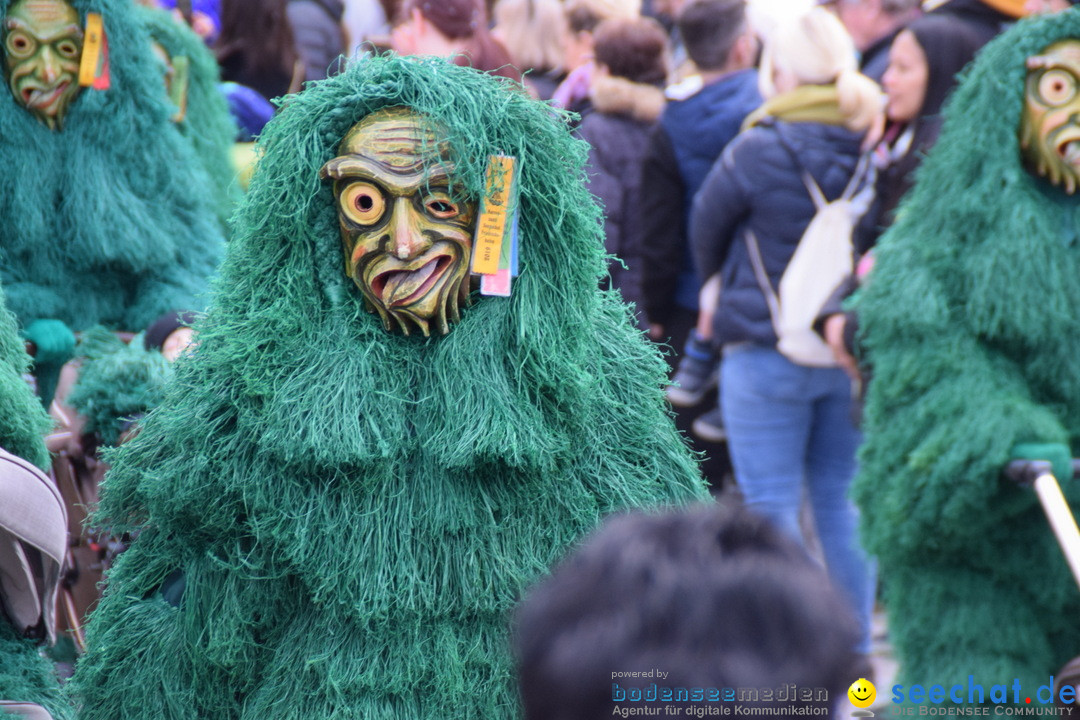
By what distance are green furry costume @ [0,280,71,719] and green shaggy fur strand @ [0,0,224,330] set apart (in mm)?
1421

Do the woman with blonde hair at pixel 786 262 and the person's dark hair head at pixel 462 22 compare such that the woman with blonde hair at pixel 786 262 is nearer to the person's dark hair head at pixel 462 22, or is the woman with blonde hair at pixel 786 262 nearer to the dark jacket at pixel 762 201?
the dark jacket at pixel 762 201

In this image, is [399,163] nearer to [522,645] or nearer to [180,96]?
[522,645]

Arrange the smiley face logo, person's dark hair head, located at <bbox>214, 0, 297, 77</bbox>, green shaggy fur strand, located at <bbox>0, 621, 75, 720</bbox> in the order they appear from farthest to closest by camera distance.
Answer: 1. person's dark hair head, located at <bbox>214, 0, 297, 77</bbox>
2. the smiley face logo
3. green shaggy fur strand, located at <bbox>0, 621, 75, 720</bbox>

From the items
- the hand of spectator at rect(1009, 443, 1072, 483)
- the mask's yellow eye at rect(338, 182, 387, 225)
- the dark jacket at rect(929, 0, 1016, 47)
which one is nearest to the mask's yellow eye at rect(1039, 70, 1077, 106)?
the hand of spectator at rect(1009, 443, 1072, 483)

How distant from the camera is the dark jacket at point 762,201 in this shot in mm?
3850

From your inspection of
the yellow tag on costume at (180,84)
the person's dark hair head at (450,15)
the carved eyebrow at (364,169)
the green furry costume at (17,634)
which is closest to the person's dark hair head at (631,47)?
the person's dark hair head at (450,15)

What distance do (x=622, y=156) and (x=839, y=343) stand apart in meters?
1.23

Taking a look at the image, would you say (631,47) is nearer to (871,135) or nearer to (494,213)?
(871,135)

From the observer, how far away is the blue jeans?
391 centimetres

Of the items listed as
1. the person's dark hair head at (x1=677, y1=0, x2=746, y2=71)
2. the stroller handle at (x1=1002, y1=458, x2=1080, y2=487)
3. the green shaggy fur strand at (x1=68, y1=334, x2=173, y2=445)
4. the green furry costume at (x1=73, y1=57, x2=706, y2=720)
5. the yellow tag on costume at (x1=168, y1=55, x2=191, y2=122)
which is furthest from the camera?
the yellow tag on costume at (x1=168, y1=55, x2=191, y2=122)

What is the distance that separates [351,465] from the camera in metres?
2.20

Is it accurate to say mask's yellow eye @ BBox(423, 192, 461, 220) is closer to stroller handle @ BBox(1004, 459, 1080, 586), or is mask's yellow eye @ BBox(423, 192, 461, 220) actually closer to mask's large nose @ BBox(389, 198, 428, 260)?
mask's large nose @ BBox(389, 198, 428, 260)

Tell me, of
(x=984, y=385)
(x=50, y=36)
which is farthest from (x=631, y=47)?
(x=984, y=385)

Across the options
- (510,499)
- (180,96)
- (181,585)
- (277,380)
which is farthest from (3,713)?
(180,96)
